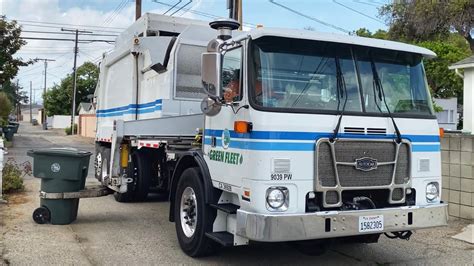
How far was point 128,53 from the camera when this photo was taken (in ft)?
31.3

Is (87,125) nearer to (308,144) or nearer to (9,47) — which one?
(9,47)

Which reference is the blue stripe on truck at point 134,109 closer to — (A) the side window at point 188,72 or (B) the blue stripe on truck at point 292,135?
(A) the side window at point 188,72

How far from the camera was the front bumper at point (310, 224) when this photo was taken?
4609mm

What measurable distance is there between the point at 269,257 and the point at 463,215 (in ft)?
12.7

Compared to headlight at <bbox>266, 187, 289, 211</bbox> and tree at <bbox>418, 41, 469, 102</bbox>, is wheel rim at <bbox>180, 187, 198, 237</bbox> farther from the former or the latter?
tree at <bbox>418, 41, 469, 102</bbox>

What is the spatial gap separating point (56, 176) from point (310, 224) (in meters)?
4.47

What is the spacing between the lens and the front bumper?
4609 mm

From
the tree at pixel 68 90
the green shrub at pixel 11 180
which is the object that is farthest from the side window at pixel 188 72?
the tree at pixel 68 90

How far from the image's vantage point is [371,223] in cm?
497

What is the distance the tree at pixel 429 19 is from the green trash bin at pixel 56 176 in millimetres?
22131

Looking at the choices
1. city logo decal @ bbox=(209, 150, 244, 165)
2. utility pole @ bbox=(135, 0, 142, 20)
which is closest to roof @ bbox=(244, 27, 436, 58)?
city logo decal @ bbox=(209, 150, 244, 165)

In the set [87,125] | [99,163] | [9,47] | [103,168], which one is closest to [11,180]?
[99,163]

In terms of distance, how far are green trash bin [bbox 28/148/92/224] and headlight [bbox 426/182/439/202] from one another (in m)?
5.01

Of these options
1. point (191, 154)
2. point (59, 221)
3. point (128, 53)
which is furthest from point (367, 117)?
point (128, 53)
